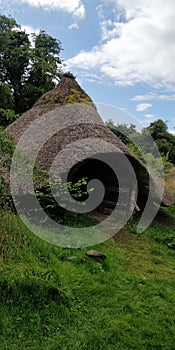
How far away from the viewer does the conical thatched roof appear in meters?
6.46

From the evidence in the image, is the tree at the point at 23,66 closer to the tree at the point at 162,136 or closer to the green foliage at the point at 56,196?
the tree at the point at 162,136

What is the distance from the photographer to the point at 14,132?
834 cm

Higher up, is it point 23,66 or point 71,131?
point 23,66

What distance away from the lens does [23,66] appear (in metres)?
16.5

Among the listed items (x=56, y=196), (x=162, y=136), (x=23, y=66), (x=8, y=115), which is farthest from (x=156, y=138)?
(x=8, y=115)

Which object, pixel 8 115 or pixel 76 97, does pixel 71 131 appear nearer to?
pixel 76 97

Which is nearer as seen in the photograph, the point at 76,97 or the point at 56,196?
the point at 56,196

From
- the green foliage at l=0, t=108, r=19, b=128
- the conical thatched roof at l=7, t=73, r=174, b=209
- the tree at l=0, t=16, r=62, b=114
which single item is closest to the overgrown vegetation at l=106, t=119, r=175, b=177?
the tree at l=0, t=16, r=62, b=114

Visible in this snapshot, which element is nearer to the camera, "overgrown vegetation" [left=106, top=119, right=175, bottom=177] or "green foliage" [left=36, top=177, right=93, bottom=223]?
"green foliage" [left=36, top=177, right=93, bottom=223]

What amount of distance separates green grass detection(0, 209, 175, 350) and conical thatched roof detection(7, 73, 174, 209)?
2.33m

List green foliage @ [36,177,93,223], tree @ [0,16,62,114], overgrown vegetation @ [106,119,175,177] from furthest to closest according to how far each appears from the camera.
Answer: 1. overgrown vegetation @ [106,119,175,177]
2. tree @ [0,16,62,114]
3. green foliage @ [36,177,93,223]

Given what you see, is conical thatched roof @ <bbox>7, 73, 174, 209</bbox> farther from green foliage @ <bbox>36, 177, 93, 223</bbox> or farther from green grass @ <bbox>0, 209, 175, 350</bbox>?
green grass @ <bbox>0, 209, 175, 350</bbox>

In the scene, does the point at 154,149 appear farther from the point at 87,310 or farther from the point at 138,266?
the point at 87,310

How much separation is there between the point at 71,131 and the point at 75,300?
437 centimetres
